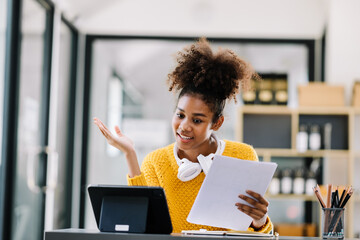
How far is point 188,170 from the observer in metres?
2.06

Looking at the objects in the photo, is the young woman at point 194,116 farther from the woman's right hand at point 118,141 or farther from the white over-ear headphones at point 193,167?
the woman's right hand at point 118,141

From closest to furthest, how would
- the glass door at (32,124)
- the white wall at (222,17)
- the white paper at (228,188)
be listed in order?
the white paper at (228,188)
the glass door at (32,124)
the white wall at (222,17)

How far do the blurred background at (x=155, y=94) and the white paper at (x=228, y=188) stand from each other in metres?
2.57

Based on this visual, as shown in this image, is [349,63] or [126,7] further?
[126,7]

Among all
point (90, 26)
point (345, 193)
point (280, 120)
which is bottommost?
point (345, 193)

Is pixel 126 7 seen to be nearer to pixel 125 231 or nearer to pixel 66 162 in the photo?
pixel 66 162

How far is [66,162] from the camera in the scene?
18.6 feet

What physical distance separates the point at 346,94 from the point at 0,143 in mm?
2851

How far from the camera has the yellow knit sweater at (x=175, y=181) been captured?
2086 millimetres

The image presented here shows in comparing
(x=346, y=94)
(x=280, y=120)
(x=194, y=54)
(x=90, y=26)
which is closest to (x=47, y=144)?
(x=90, y=26)

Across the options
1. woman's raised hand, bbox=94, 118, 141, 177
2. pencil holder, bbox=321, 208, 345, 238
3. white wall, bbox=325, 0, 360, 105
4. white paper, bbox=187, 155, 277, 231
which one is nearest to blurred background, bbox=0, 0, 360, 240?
white wall, bbox=325, 0, 360, 105

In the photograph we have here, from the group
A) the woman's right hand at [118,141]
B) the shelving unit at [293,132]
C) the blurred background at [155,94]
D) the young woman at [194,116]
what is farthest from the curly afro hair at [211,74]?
the shelving unit at [293,132]

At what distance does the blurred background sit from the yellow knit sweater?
6.95 ft

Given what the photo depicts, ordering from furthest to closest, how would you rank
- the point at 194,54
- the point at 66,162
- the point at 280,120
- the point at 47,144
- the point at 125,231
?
the point at 66,162
the point at 280,120
the point at 47,144
the point at 194,54
the point at 125,231
